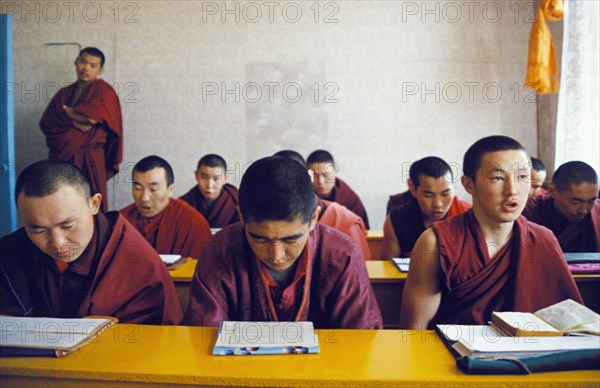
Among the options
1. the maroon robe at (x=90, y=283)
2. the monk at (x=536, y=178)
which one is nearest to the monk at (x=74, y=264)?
the maroon robe at (x=90, y=283)

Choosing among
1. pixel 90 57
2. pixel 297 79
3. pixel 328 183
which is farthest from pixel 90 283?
pixel 297 79

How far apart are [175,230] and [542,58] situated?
375cm

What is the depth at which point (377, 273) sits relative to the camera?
2584mm

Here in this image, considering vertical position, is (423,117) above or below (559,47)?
below

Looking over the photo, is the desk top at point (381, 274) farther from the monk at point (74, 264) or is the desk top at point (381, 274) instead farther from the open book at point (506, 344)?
the open book at point (506, 344)

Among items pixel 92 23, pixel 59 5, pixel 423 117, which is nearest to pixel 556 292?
pixel 423 117

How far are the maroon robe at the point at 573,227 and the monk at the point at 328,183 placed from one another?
185 centimetres

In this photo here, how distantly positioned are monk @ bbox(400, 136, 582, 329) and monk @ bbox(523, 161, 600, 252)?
56.1 inches

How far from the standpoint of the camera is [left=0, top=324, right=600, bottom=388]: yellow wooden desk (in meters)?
1.25

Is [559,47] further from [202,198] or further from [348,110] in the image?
[202,198]

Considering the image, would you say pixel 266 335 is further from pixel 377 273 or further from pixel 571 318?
pixel 377 273

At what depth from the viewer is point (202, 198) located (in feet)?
16.3

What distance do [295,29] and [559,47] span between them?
2.94m

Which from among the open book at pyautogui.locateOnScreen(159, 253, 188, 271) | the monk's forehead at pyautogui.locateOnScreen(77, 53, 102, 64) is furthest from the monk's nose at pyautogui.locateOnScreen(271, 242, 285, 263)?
the monk's forehead at pyautogui.locateOnScreen(77, 53, 102, 64)
